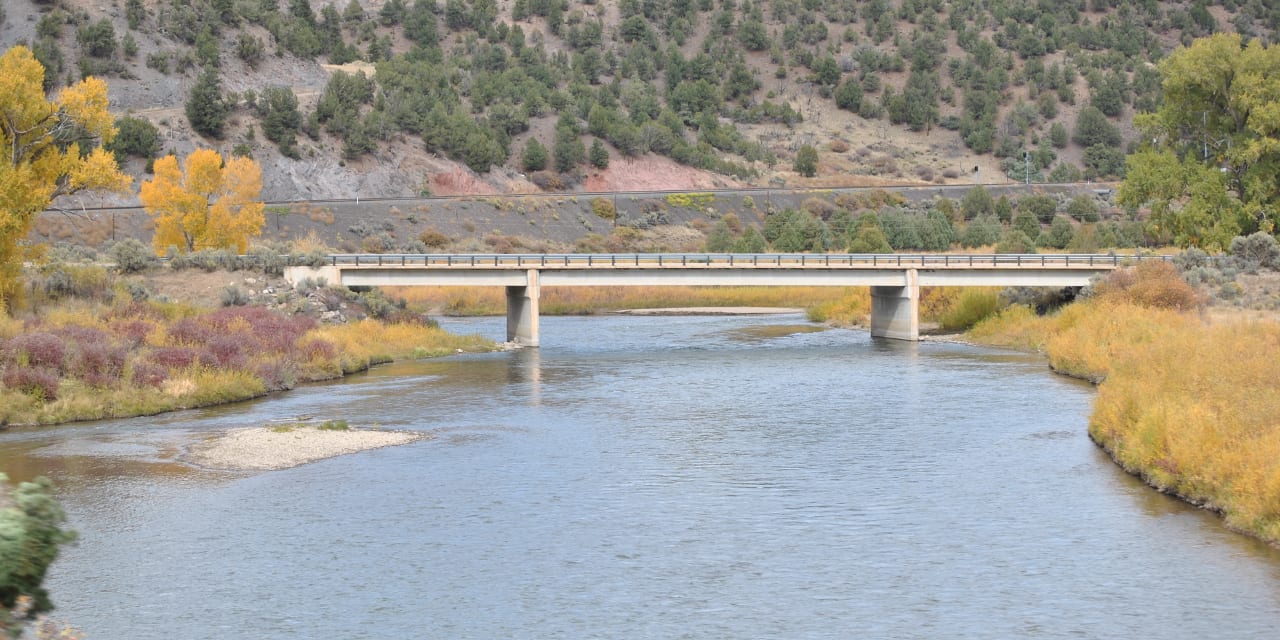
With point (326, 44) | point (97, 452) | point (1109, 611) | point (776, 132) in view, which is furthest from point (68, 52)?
point (1109, 611)

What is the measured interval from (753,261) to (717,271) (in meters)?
2.03

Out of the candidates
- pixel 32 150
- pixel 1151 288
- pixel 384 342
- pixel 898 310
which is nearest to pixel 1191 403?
pixel 1151 288

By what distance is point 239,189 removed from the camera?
3418 inches

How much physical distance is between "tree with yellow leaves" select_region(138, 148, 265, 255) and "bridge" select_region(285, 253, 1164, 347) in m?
13.3

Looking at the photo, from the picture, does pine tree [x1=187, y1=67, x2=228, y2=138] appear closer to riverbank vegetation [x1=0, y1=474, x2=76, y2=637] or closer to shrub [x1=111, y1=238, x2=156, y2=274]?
shrub [x1=111, y1=238, x2=156, y2=274]

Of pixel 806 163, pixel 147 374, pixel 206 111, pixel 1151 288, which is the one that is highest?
pixel 206 111

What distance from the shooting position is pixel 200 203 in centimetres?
8506

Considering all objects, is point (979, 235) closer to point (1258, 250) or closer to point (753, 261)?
point (1258, 250)

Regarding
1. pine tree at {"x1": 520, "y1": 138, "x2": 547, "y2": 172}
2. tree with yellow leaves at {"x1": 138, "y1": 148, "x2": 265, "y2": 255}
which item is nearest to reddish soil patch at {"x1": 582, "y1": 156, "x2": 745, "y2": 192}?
pine tree at {"x1": 520, "y1": 138, "x2": 547, "y2": 172}

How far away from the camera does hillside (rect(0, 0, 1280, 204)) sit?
438 ft

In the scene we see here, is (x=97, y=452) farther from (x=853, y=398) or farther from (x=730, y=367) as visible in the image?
(x=730, y=367)

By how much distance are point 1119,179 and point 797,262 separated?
98389mm

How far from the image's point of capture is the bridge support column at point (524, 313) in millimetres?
73250

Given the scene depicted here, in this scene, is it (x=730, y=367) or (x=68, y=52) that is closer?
(x=730, y=367)
